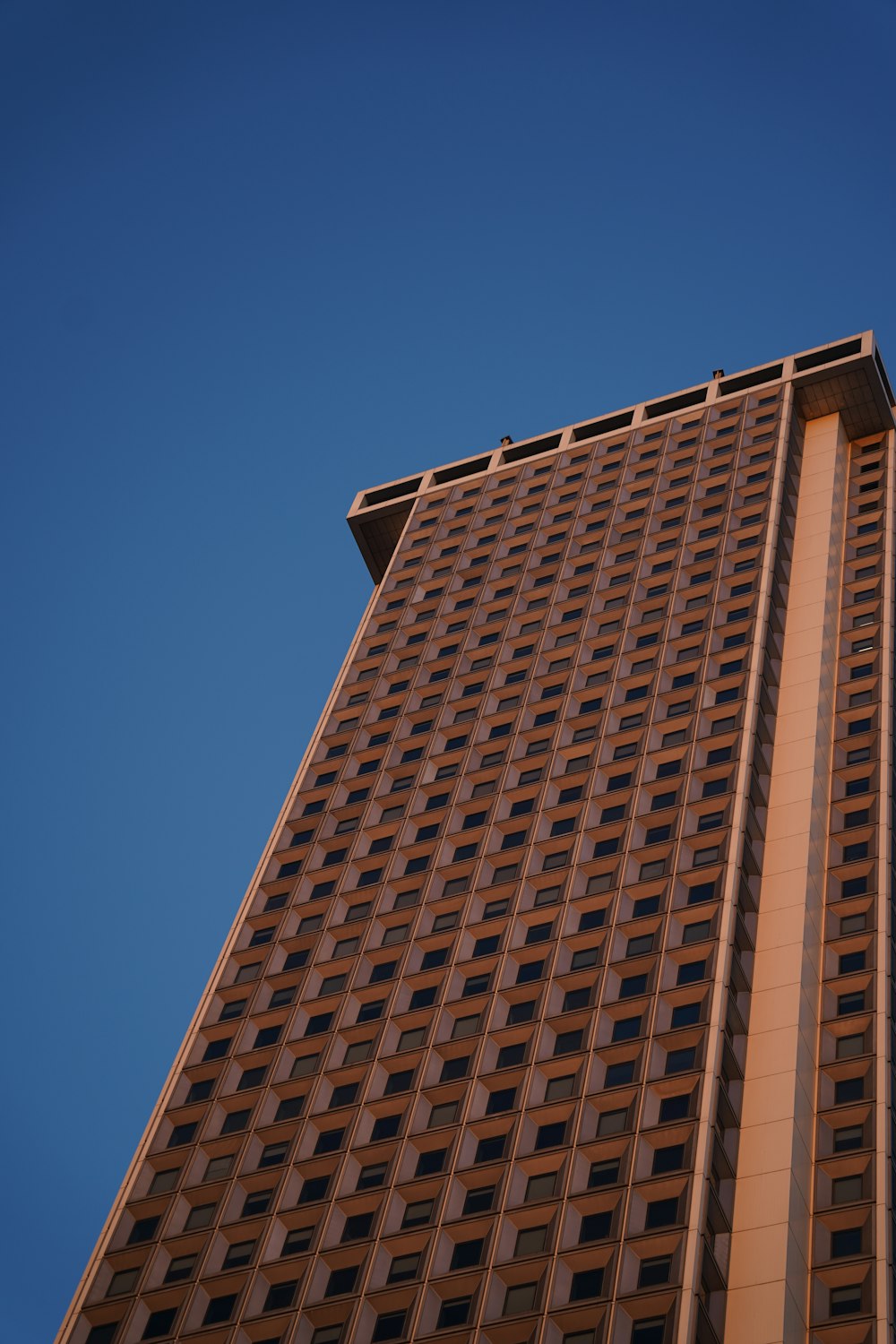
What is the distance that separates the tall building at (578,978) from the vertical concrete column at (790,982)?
0.14m

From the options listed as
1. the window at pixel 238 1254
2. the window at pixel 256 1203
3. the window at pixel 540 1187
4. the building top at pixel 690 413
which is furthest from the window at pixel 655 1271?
the building top at pixel 690 413

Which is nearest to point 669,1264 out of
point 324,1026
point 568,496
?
point 324,1026

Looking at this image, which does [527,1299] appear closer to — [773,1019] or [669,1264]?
[669,1264]

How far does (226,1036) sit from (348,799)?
47.7 ft

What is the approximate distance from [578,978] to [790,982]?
24.2 feet

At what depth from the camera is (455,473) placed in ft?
368

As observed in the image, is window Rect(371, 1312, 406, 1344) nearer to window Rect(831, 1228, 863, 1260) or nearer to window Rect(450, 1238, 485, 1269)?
window Rect(450, 1238, 485, 1269)

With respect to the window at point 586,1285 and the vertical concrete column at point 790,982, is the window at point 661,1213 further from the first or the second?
the window at point 586,1285

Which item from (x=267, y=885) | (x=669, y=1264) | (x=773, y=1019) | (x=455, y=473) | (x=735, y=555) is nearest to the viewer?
(x=669, y=1264)

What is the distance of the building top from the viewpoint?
99.9 meters

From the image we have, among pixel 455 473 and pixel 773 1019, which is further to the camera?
pixel 455 473

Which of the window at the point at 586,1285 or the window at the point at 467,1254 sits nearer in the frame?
the window at the point at 586,1285

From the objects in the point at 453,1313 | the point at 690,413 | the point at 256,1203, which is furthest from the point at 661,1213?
the point at 690,413

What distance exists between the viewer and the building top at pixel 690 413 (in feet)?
328
